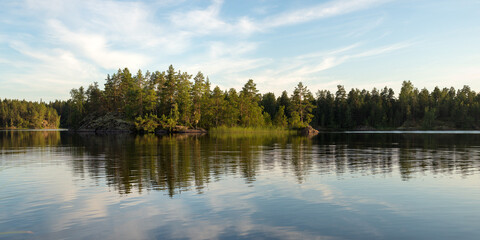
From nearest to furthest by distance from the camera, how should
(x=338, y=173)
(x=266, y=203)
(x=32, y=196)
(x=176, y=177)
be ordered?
(x=266, y=203)
(x=32, y=196)
(x=176, y=177)
(x=338, y=173)

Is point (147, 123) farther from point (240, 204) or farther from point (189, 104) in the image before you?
point (240, 204)

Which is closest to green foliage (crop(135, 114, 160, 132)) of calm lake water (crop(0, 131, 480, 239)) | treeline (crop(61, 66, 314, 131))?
treeline (crop(61, 66, 314, 131))

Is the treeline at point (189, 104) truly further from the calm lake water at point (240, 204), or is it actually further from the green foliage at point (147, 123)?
the calm lake water at point (240, 204)

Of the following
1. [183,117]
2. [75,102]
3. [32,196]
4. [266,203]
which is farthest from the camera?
[75,102]

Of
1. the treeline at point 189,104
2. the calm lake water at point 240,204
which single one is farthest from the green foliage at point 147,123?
the calm lake water at point 240,204

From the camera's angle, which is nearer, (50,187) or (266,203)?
(266,203)

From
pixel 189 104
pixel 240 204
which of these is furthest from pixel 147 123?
pixel 240 204

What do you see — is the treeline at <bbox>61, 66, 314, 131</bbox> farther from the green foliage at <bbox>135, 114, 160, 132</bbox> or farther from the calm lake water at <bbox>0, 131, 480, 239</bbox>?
the calm lake water at <bbox>0, 131, 480, 239</bbox>

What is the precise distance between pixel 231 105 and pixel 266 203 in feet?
384

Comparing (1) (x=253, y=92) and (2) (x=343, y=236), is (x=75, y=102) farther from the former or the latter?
(2) (x=343, y=236)

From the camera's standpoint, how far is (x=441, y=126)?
184 metres

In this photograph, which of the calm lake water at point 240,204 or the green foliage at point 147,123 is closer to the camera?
the calm lake water at point 240,204

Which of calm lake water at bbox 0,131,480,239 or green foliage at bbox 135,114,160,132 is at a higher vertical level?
green foliage at bbox 135,114,160,132

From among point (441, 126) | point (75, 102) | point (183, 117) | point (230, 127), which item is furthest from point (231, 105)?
point (441, 126)
